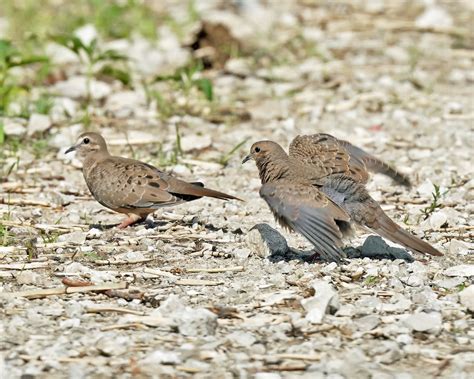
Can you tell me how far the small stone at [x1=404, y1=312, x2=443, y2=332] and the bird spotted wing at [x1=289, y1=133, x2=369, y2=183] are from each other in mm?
1639

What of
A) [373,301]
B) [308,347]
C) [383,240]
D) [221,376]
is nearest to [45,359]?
[221,376]

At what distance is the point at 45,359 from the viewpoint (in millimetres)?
4832

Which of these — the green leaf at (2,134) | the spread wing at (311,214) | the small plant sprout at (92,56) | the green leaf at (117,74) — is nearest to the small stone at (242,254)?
the spread wing at (311,214)

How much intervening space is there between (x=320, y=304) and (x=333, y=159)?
1769 millimetres

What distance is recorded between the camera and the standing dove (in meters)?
6.21

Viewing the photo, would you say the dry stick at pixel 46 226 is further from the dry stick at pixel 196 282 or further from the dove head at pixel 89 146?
the dry stick at pixel 196 282

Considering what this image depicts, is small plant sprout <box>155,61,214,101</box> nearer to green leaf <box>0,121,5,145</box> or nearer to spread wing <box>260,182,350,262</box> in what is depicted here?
green leaf <box>0,121,5,145</box>

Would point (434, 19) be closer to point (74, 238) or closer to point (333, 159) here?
point (333, 159)

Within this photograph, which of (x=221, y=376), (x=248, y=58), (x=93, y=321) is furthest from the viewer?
(x=248, y=58)

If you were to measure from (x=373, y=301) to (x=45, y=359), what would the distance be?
177 centimetres

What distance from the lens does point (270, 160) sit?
6984 millimetres

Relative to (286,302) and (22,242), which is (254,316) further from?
(22,242)

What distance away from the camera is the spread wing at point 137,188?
7168 millimetres

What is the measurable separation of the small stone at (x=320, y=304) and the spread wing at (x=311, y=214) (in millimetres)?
616
